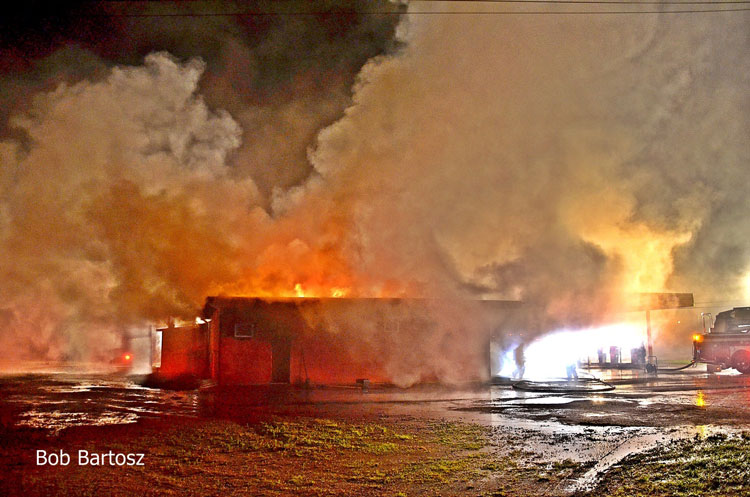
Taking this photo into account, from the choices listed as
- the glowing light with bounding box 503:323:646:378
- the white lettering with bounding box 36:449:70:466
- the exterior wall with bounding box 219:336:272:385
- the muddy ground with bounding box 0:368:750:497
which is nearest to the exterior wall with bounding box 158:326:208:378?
the exterior wall with bounding box 219:336:272:385

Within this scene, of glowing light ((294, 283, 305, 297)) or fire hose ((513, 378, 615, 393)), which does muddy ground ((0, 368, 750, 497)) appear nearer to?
fire hose ((513, 378, 615, 393))

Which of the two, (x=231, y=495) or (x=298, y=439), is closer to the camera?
(x=231, y=495)

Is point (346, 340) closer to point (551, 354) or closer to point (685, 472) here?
point (551, 354)

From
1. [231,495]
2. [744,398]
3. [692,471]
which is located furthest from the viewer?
[744,398]

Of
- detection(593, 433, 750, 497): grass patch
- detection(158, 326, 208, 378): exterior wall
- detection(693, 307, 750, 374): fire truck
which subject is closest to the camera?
detection(593, 433, 750, 497): grass patch

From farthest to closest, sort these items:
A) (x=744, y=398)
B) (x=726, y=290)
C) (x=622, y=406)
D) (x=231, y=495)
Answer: (x=726, y=290) < (x=744, y=398) < (x=622, y=406) < (x=231, y=495)

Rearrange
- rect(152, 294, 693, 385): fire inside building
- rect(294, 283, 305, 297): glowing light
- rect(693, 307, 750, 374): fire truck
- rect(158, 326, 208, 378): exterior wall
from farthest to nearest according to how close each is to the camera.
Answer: rect(693, 307, 750, 374): fire truck → rect(294, 283, 305, 297): glowing light → rect(158, 326, 208, 378): exterior wall → rect(152, 294, 693, 385): fire inside building

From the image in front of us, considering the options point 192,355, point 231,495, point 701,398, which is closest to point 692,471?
point 231,495

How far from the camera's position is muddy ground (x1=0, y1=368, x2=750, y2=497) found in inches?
295

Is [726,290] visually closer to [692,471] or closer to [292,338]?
[292,338]

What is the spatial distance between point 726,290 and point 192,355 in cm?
4247

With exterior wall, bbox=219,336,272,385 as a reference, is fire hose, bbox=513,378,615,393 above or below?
below

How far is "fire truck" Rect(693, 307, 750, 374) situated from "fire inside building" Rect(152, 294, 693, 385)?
12.9 metres

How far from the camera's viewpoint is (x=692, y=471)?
26.4 ft
